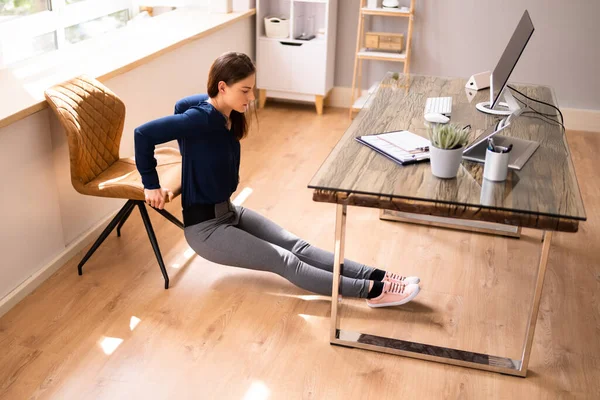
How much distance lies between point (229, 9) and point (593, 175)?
2659 mm

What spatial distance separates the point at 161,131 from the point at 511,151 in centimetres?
127

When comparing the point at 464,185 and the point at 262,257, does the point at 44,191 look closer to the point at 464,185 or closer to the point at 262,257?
the point at 262,257

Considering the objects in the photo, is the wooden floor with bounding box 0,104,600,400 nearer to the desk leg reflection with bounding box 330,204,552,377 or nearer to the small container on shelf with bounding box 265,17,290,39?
the desk leg reflection with bounding box 330,204,552,377

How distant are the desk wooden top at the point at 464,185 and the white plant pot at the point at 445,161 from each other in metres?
0.02

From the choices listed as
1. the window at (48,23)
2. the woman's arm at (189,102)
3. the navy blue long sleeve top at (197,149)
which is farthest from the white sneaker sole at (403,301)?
the window at (48,23)

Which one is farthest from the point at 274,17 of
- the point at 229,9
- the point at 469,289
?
the point at 469,289

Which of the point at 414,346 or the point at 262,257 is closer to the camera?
the point at 414,346

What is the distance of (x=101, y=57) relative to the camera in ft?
11.2

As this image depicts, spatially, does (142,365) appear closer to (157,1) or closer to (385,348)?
(385,348)

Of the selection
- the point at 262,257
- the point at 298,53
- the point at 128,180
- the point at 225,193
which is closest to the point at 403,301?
the point at 262,257

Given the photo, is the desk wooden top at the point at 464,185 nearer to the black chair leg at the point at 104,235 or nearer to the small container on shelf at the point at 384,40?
the black chair leg at the point at 104,235

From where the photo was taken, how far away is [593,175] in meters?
4.08

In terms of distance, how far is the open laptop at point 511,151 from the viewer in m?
2.38

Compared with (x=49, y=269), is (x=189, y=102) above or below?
above
